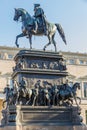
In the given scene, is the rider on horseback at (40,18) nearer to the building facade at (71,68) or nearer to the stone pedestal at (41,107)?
the stone pedestal at (41,107)

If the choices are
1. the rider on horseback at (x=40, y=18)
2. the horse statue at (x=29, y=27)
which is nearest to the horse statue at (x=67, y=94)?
the horse statue at (x=29, y=27)

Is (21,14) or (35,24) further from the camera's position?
(21,14)

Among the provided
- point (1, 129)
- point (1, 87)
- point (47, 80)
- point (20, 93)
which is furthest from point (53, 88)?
point (1, 87)

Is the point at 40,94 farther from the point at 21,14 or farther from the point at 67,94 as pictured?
the point at 21,14

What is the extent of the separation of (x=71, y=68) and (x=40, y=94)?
42.3 meters

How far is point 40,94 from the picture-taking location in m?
22.4

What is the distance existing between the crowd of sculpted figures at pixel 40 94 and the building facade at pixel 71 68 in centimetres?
3458

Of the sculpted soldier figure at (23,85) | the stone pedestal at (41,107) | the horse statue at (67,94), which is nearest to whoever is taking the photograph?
the stone pedestal at (41,107)

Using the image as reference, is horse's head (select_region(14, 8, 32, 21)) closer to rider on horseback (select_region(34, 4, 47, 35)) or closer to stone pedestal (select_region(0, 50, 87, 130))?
rider on horseback (select_region(34, 4, 47, 35))

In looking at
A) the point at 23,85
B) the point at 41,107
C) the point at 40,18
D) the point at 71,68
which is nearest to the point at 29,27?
the point at 40,18

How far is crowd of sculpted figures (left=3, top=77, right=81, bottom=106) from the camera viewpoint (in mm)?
21812

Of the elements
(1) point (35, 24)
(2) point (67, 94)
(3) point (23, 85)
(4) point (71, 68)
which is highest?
(1) point (35, 24)

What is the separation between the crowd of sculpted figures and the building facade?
113ft

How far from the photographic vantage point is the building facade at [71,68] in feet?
191
